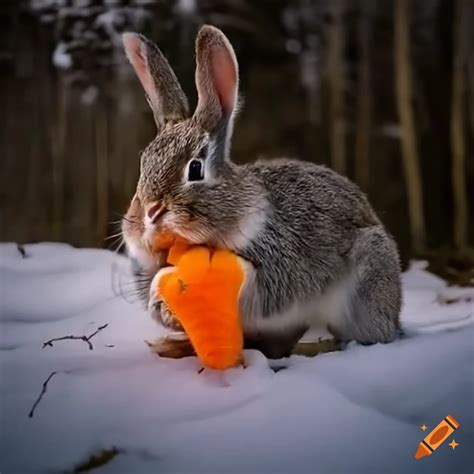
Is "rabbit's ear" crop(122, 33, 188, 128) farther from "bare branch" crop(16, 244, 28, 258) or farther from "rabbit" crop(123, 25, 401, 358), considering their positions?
"bare branch" crop(16, 244, 28, 258)

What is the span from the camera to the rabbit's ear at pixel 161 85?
2.20 ft

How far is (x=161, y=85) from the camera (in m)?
0.67

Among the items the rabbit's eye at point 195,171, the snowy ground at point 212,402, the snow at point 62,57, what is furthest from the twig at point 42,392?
the snow at point 62,57

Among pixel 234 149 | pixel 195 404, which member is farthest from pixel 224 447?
pixel 234 149

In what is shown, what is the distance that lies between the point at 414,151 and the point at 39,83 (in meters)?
0.43

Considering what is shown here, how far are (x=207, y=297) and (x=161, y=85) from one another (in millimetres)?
211

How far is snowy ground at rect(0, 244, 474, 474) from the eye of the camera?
58 cm

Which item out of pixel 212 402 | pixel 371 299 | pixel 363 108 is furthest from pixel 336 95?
pixel 212 402

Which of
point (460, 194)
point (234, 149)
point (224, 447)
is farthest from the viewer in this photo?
point (460, 194)

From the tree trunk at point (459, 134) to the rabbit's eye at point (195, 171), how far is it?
0.34 metres

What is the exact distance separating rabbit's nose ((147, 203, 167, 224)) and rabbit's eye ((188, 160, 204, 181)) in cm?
4

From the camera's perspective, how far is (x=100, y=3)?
76 cm

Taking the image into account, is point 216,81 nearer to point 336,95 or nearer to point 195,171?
point 195,171

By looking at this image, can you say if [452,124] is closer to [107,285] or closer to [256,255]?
[256,255]
